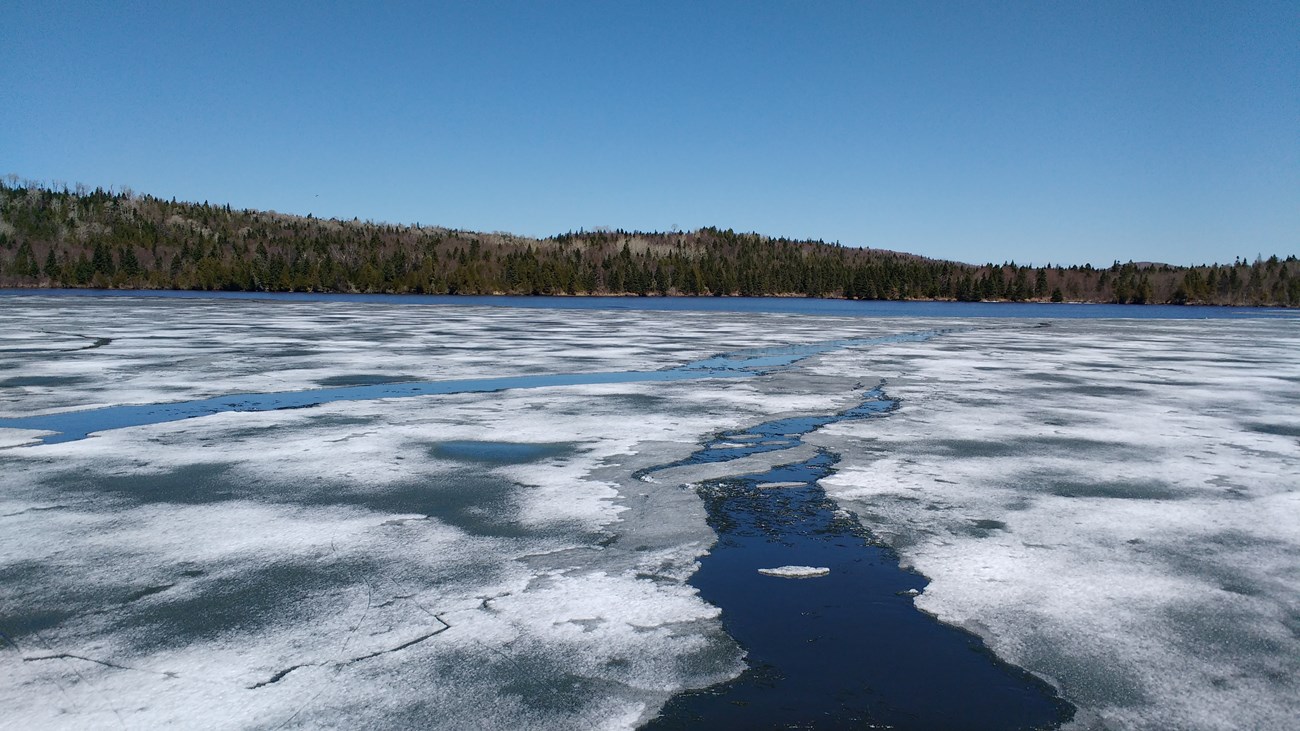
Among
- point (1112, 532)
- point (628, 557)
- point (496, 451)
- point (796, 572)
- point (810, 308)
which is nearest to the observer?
point (796, 572)

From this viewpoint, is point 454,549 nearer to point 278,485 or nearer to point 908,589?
point 278,485

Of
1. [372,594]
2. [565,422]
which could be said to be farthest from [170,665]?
[565,422]

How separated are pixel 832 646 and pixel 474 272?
4989 inches

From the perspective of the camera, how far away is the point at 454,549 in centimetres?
527

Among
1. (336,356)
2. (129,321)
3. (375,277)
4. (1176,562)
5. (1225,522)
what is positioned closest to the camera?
(1176,562)

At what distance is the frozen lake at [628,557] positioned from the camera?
352cm

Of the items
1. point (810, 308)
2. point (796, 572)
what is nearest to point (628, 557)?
point (796, 572)

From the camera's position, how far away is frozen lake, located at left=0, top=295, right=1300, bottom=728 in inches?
138

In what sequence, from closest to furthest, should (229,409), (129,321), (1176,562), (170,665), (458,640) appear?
(170,665) < (458,640) < (1176,562) < (229,409) < (129,321)

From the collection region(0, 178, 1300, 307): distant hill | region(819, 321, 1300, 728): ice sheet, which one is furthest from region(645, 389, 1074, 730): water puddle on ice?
region(0, 178, 1300, 307): distant hill

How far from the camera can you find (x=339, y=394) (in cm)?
1232

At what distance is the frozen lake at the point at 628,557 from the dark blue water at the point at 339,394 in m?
0.13

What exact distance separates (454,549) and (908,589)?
2754 mm

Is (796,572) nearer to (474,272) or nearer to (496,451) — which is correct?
(496,451)
